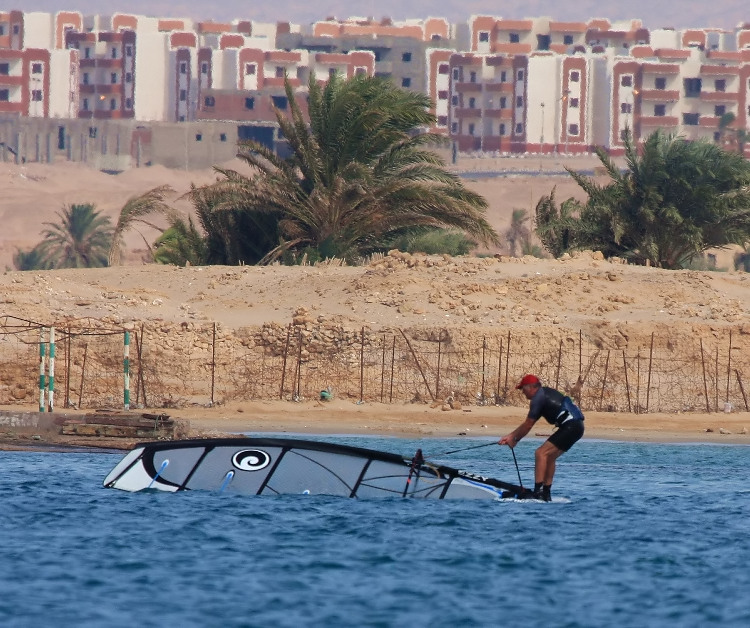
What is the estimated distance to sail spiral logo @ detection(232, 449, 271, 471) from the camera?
56.4ft

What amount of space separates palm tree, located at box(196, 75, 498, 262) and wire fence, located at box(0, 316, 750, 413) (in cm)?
580

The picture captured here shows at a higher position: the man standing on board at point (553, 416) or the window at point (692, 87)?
the window at point (692, 87)

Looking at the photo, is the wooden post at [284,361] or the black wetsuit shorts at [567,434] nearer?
the black wetsuit shorts at [567,434]

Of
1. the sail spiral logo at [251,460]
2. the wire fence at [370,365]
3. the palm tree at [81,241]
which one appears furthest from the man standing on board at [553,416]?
the palm tree at [81,241]

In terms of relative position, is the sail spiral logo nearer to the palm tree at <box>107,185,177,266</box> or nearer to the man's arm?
the man's arm

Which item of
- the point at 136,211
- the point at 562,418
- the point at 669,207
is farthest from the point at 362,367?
the point at 562,418

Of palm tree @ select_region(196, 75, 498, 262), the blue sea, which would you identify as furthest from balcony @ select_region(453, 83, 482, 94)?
the blue sea

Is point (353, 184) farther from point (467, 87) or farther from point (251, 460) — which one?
point (467, 87)

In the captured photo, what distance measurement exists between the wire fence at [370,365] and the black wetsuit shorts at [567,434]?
12.9 meters

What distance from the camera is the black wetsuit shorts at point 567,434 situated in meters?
16.3

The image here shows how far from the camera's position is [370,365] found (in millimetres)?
30703

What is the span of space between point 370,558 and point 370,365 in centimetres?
1596

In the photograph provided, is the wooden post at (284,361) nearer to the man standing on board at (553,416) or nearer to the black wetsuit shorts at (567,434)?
the man standing on board at (553,416)

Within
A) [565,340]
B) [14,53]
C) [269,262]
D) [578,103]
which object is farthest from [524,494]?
[14,53]
